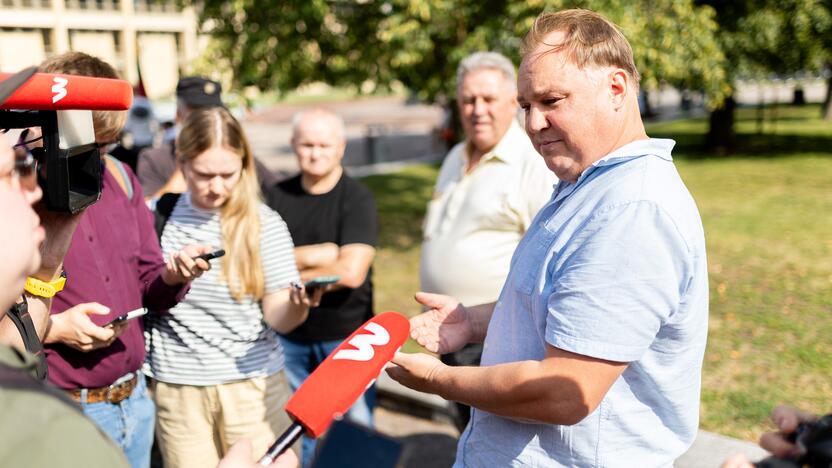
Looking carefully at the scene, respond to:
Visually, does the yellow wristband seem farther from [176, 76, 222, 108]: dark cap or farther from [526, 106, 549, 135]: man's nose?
[176, 76, 222, 108]: dark cap

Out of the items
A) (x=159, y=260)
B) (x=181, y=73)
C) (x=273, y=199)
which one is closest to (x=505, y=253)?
(x=273, y=199)

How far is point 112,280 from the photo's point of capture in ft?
8.82

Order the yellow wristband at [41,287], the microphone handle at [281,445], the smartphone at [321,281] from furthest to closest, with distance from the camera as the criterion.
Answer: the smartphone at [321,281] < the yellow wristband at [41,287] < the microphone handle at [281,445]

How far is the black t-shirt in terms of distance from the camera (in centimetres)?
383

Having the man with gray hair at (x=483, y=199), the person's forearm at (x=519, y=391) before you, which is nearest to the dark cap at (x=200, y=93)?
the man with gray hair at (x=483, y=199)

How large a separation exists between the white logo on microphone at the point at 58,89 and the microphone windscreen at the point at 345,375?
2.60 ft

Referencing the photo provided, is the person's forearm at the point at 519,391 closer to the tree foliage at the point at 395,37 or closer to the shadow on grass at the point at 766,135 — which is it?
the tree foliage at the point at 395,37

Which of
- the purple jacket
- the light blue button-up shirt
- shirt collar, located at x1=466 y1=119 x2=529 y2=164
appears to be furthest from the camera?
shirt collar, located at x1=466 y1=119 x2=529 y2=164

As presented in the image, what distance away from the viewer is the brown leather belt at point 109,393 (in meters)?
2.63

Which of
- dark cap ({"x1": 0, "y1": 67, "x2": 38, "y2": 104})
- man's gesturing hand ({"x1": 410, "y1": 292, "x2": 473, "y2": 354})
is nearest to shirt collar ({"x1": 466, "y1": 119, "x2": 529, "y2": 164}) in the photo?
man's gesturing hand ({"x1": 410, "y1": 292, "x2": 473, "y2": 354})

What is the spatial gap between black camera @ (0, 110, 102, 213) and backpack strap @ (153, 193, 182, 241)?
139 cm

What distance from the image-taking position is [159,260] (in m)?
2.95

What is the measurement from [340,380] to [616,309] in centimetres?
63

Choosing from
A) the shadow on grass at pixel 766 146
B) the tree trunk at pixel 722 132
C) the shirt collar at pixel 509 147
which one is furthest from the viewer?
the tree trunk at pixel 722 132
